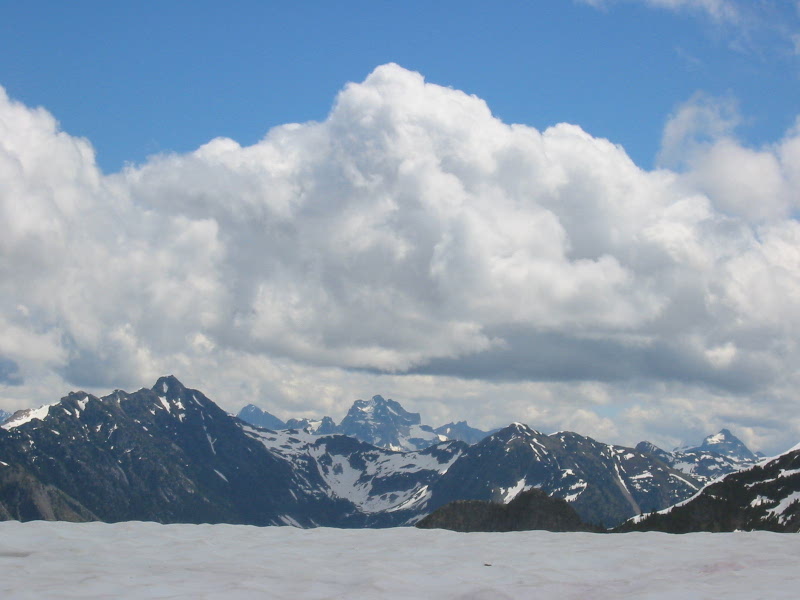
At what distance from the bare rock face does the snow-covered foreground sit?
90847 mm

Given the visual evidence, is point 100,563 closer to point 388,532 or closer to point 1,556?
point 1,556

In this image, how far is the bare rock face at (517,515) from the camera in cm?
12350

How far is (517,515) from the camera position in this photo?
134750 mm

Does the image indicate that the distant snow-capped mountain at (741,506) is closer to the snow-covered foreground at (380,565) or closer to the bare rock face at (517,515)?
the bare rock face at (517,515)

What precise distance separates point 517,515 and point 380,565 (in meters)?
115

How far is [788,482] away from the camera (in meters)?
178

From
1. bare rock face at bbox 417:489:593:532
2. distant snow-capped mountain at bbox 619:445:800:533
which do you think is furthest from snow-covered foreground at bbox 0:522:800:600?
distant snow-capped mountain at bbox 619:445:800:533

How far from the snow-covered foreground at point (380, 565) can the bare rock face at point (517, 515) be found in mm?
90847

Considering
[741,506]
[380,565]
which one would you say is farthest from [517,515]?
[380,565]

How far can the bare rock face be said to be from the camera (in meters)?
124

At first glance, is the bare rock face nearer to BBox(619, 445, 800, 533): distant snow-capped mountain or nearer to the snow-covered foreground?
BBox(619, 445, 800, 533): distant snow-capped mountain

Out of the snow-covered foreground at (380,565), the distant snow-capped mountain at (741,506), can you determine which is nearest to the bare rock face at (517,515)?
the distant snow-capped mountain at (741,506)

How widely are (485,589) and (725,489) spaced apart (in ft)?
641

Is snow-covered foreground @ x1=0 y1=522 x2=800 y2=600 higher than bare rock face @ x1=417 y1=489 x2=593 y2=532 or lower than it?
higher
